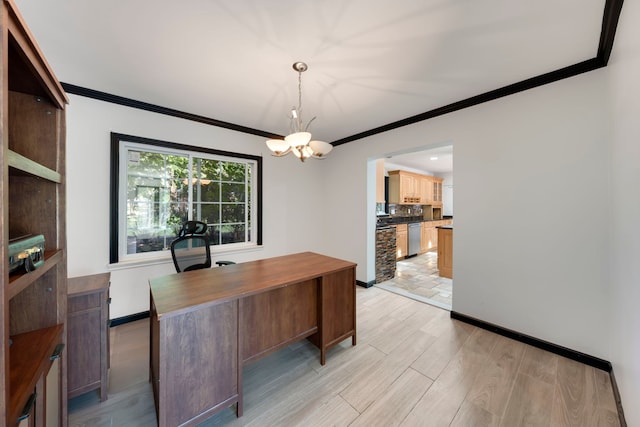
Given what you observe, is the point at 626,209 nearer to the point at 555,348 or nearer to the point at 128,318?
the point at 555,348

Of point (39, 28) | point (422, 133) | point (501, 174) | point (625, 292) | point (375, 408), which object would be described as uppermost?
point (39, 28)

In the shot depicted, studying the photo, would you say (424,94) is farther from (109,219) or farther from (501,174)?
(109,219)

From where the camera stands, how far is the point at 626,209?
1.41 meters

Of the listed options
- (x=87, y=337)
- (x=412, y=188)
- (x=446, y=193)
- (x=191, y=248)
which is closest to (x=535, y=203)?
(x=191, y=248)

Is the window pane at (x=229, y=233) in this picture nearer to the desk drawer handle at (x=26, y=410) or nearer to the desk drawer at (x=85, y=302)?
the desk drawer at (x=85, y=302)

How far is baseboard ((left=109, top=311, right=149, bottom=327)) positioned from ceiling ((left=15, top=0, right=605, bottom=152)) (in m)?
2.45

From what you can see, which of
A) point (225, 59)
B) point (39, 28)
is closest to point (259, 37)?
point (225, 59)

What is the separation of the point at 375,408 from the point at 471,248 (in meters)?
1.93

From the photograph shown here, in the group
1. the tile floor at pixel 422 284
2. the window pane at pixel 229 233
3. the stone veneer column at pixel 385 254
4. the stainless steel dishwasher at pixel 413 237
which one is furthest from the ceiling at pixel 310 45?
the stainless steel dishwasher at pixel 413 237

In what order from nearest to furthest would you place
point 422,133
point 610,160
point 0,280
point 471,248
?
point 0,280
point 610,160
point 471,248
point 422,133

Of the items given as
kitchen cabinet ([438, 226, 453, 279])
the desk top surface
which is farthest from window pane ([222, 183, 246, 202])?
kitchen cabinet ([438, 226, 453, 279])

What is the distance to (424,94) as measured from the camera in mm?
2482

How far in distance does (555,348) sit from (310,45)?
10.9ft

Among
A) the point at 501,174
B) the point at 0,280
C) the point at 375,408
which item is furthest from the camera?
the point at 501,174
